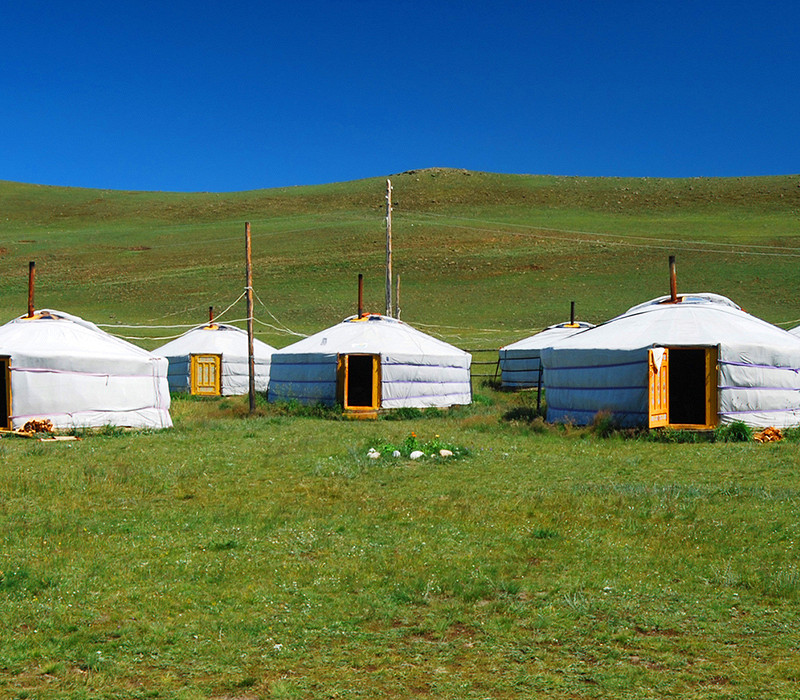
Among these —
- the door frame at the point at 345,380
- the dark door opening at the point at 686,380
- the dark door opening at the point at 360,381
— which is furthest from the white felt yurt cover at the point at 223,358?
the dark door opening at the point at 686,380

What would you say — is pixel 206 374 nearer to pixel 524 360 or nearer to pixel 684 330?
pixel 524 360

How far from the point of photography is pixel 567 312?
35.8 meters

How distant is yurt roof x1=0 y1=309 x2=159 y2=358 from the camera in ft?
44.8

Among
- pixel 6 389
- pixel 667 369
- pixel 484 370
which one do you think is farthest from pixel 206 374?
pixel 667 369

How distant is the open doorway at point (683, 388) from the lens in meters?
12.6

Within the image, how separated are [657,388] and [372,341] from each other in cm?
629

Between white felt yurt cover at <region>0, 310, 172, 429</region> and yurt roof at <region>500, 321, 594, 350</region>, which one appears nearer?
white felt yurt cover at <region>0, 310, 172, 429</region>

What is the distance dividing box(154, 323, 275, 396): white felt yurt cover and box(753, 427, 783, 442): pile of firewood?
14.1 m

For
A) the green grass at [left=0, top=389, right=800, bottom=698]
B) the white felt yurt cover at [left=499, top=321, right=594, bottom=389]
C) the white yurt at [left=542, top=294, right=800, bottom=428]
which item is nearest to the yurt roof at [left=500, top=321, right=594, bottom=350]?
the white felt yurt cover at [left=499, top=321, right=594, bottom=389]

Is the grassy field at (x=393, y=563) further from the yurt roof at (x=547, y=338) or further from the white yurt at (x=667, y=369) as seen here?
the yurt roof at (x=547, y=338)

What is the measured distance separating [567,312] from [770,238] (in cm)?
1837

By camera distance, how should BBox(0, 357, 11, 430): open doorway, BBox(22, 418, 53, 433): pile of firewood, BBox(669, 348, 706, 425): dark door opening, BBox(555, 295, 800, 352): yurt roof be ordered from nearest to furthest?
BBox(555, 295, 800, 352): yurt roof, BBox(22, 418, 53, 433): pile of firewood, BBox(0, 357, 11, 430): open doorway, BBox(669, 348, 706, 425): dark door opening

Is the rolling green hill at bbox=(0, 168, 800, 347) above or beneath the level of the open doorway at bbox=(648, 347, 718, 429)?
above

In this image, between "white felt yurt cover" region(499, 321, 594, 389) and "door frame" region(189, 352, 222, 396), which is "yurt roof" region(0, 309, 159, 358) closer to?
"door frame" region(189, 352, 222, 396)
